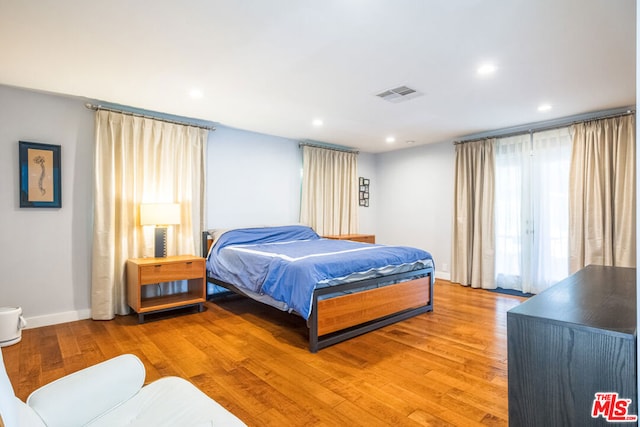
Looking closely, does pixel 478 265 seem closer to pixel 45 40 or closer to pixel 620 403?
pixel 620 403

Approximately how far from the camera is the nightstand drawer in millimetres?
3541

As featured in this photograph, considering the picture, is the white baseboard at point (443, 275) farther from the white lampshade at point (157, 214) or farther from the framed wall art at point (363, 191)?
the white lampshade at point (157, 214)

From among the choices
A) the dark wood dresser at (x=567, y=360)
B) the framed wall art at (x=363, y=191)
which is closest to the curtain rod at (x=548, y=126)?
the framed wall art at (x=363, y=191)

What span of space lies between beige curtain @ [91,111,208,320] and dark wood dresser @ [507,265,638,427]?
388 centimetres

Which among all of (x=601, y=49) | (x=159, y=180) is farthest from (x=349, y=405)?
(x=159, y=180)

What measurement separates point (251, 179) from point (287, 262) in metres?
2.28

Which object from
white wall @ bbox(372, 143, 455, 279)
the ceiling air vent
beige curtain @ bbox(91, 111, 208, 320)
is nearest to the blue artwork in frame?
beige curtain @ bbox(91, 111, 208, 320)

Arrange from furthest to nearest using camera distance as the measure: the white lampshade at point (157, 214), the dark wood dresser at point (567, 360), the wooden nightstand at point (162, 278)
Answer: the white lampshade at point (157, 214), the wooden nightstand at point (162, 278), the dark wood dresser at point (567, 360)

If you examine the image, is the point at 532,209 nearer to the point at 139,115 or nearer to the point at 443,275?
the point at 443,275

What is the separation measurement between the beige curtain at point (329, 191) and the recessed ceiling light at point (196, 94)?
2298mm

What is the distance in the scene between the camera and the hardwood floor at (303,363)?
1.98 metres

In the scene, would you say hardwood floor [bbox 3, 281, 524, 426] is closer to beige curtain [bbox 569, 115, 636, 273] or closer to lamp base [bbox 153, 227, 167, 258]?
lamp base [bbox 153, 227, 167, 258]

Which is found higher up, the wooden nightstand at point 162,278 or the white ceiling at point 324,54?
the white ceiling at point 324,54

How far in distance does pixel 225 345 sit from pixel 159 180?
2218 mm
